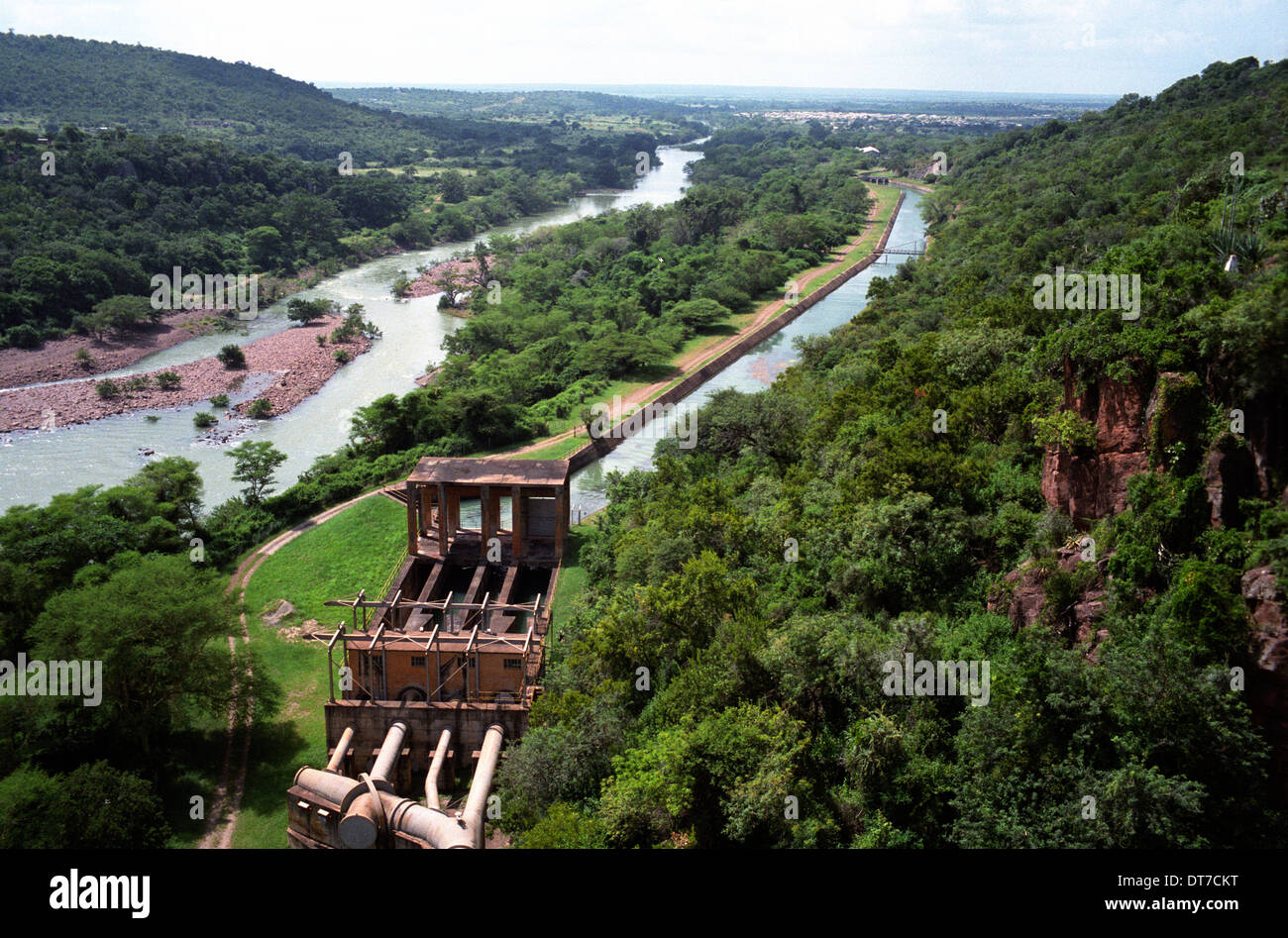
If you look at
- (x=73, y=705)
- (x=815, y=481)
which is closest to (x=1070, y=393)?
(x=815, y=481)

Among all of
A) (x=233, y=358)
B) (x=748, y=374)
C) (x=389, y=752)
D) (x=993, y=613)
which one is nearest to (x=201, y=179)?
(x=233, y=358)

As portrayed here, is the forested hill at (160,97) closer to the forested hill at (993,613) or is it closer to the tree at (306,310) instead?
the tree at (306,310)

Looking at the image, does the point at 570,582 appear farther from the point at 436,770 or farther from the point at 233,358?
the point at 233,358

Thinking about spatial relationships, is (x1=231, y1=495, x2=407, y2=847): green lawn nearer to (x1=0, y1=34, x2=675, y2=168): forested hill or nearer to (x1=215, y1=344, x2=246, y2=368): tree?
(x1=215, y1=344, x2=246, y2=368): tree

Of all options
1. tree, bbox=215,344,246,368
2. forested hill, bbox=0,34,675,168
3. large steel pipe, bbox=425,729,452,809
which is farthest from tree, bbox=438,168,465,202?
large steel pipe, bbox=425,729,452,809

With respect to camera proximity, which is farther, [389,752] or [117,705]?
[117,705]

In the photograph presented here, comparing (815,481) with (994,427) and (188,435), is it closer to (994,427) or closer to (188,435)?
(994,427)
